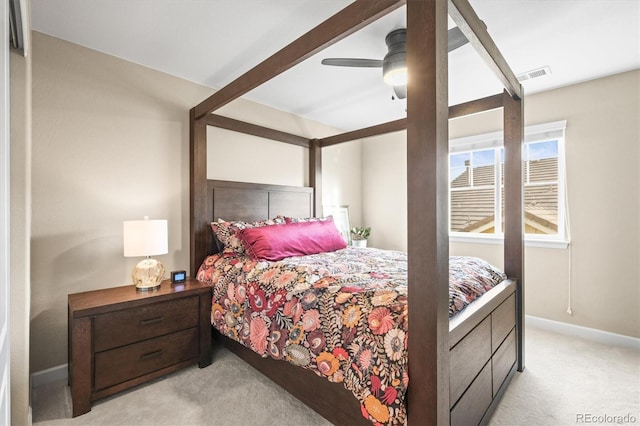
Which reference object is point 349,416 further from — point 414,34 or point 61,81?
point 61,81

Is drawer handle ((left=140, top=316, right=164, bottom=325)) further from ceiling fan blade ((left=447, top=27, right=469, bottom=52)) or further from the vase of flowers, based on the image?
the vase of flowers

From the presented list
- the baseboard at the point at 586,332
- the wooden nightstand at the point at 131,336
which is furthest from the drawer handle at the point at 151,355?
the baseboard at the point at 586,332

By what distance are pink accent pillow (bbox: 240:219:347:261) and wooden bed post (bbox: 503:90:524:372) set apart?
5.10 ft

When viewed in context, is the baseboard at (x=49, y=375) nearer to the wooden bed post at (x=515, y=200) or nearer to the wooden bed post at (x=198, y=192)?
the wooden bed post at (x=198, y=192)

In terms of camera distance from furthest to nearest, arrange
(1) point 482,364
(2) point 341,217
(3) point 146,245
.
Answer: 1. (2) point 341,217
2. (3) point 146,245
3. (1) point 482,364

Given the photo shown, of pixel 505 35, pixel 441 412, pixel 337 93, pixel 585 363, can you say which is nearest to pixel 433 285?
pixel 441 412

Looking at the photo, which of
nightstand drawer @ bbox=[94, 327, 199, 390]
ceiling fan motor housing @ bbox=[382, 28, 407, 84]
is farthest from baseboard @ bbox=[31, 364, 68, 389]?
ceiling fan motor housing @ bbox=[382, 28, 407, 84]

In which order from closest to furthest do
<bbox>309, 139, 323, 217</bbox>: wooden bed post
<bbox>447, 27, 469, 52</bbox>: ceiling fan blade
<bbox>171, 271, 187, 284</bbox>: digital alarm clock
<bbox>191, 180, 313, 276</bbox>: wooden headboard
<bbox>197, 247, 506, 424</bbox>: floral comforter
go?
<bbox>197, 247, 506, 424</bbox>: floral comforter → <bbox>447, 27, 469, 52</bbox>: ceiling fan blade → <bbox>171, 271, 187, 284</bbox>: digital alarm clock → <bbox>191, 180, 313, 276</bbox>: wooden headboard → <bbox>309, 139, 323, 217</bbox>: wooden bed post

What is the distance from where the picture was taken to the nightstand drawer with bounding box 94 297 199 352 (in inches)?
76.1

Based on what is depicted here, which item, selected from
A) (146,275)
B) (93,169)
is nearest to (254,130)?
(93,169)

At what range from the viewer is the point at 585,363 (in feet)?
8.00

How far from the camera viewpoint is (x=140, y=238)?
85.7 inches

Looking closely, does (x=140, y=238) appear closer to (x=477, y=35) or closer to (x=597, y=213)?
(x=477, y=35)

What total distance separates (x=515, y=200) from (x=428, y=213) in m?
1.58
